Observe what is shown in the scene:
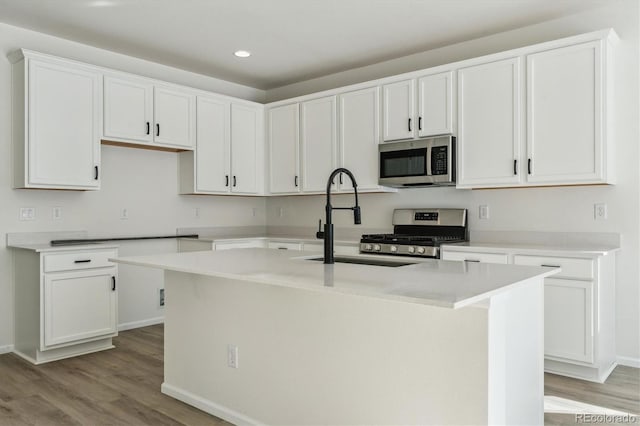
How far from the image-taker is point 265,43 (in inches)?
172

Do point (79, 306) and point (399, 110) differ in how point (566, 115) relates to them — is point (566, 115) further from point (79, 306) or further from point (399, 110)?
point (79, 306)

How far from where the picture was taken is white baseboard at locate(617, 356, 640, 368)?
3.54 m

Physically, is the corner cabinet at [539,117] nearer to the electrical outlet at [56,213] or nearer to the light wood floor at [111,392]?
the light wood floor at [111,392]

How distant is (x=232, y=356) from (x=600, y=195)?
9.62 feet

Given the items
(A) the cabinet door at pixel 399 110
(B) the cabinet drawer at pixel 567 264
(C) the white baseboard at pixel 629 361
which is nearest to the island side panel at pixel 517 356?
(B) the cabinet drawer at pixel 567 264

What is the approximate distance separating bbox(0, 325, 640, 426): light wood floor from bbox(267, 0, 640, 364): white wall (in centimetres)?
69

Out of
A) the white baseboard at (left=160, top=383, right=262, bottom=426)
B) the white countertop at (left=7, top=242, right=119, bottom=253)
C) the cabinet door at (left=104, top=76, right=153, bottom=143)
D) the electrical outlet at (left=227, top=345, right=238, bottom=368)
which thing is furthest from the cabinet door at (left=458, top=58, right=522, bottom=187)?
the white countertop at (left=7, top=242, right=119, bottom=253)

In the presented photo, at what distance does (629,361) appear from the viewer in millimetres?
3566

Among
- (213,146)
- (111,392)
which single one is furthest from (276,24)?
(111,392)

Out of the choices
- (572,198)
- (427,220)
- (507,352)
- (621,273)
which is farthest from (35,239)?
(621,273)

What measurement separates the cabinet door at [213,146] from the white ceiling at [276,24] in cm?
48

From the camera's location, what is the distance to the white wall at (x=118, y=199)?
3.92 m

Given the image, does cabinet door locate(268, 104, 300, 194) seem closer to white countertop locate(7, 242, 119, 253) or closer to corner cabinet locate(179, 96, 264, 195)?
corner cabinet locate(179, 96, 264, 195)

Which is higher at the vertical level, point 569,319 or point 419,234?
point 419,234
